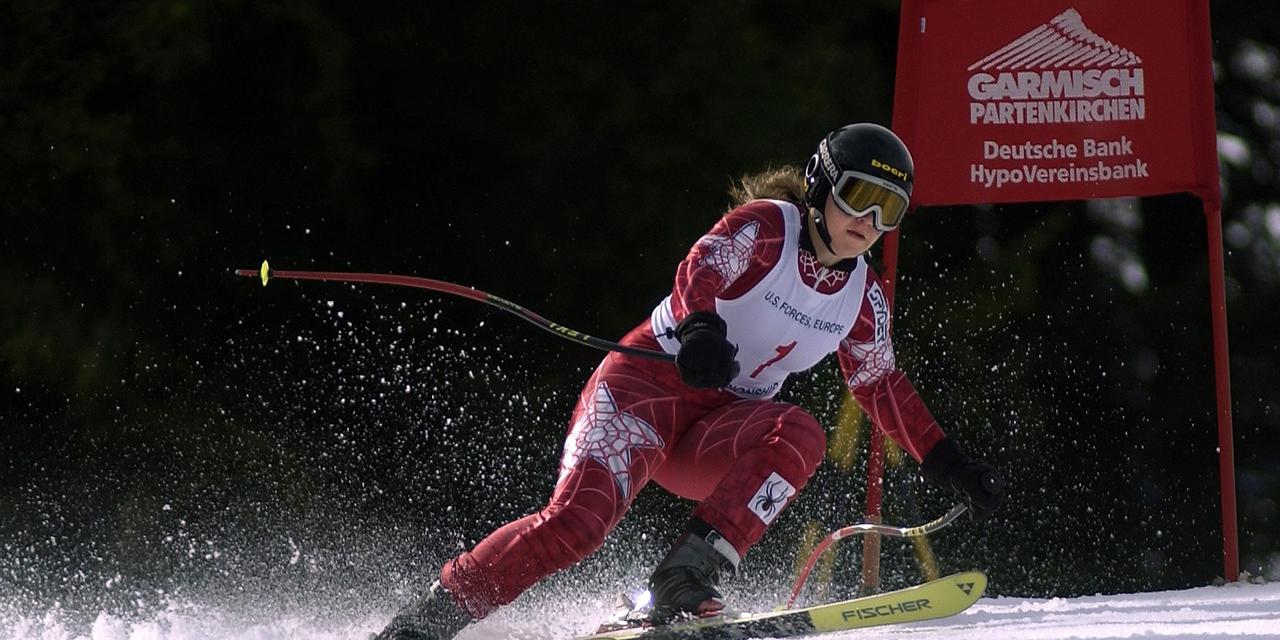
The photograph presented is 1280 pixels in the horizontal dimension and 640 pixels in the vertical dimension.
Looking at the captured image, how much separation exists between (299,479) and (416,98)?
5.24 feet

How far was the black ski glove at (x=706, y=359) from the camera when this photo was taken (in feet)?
8.01

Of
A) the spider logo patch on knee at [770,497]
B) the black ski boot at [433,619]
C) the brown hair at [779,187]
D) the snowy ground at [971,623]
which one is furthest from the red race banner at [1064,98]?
the black ski boot at [433,619]

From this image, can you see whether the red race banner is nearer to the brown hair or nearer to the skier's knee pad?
the brown hair

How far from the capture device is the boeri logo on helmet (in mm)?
3447

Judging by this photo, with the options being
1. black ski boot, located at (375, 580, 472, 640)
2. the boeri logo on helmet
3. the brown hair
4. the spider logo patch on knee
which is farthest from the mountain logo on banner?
black ski boot, located at (375, 580, 472, 640)

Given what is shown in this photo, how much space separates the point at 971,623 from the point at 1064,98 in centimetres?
126

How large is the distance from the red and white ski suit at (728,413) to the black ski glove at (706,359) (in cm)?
13

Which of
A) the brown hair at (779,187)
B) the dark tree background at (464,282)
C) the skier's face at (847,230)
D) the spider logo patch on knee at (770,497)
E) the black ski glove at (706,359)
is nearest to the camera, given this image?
the black ski glove at (706,359)

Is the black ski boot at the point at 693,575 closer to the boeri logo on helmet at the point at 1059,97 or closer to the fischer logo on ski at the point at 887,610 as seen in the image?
the fischer logo on ski at the point at 887,610

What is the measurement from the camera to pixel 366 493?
566cm

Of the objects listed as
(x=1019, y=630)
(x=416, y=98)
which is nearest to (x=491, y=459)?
(x=416, y=98)

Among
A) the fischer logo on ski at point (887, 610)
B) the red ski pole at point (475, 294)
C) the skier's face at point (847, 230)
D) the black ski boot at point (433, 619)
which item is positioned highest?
the skier's face at point (847, 230)

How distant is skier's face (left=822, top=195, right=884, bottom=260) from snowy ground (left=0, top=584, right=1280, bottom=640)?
697 millimetres

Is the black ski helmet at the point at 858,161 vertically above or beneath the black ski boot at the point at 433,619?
above
